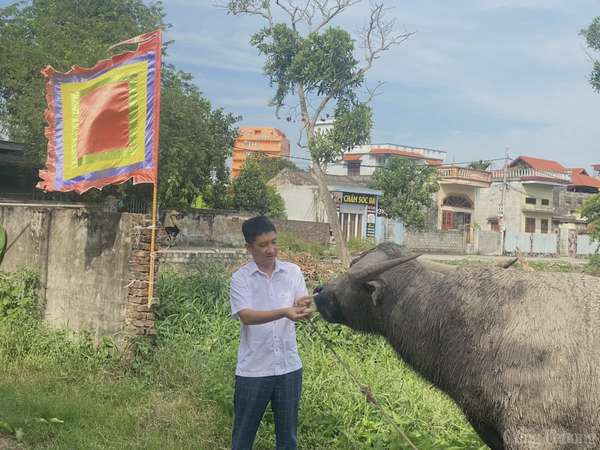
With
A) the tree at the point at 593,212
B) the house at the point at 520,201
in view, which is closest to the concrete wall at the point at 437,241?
the house at the point at 520,201

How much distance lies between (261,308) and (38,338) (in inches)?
171

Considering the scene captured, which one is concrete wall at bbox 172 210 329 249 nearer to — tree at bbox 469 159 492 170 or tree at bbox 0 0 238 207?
tree at bbox 0 0 238 207

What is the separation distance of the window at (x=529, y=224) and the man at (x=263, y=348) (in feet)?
139

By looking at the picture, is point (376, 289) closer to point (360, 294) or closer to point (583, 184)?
point (360, 294)

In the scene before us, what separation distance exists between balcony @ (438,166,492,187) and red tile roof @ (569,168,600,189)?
40.8ft

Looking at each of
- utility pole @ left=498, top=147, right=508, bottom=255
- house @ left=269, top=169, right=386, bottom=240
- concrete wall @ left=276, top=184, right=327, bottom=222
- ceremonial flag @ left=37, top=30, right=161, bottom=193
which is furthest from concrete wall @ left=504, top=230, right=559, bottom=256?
ceremonial flag @ left=37, top=30, right=161, bottom=193

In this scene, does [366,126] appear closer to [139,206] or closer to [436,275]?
[139,206]

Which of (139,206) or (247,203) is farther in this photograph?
(247,203)

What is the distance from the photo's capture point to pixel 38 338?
6793 mm

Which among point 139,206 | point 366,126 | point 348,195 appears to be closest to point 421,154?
point 348,195

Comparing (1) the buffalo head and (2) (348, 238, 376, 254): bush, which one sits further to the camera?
(2) (348, 238, 376, 254): bush

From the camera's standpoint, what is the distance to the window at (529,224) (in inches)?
1700

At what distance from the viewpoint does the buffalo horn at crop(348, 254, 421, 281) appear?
10.2 ft

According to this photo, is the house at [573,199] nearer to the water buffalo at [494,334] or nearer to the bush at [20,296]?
the bush at [20,296]
